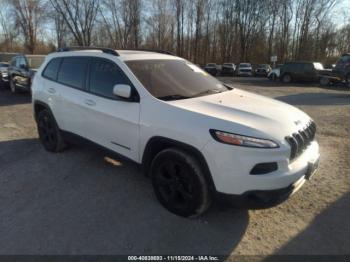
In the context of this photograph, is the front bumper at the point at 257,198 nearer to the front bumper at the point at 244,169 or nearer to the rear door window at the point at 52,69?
the front bumper at the point at 244,169

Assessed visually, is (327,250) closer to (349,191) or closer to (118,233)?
(349,191)

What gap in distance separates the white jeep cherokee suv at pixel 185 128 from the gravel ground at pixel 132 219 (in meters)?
0.35

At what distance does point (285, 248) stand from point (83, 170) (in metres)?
3.06

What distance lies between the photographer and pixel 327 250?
2721 millimetres

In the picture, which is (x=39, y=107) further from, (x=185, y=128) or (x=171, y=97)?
(x=185, y=128)

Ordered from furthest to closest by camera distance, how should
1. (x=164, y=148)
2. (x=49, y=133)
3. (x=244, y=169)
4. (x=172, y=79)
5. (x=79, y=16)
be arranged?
(x=79, y=16) < (x=49, y=133) < (x=172, y=79) < (x=164, y=148) < (x=244, y=169)

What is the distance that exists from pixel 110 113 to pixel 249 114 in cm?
172

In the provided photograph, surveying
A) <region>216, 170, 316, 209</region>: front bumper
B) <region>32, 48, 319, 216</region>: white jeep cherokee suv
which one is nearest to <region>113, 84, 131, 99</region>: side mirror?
<region>32, 48, 319, 216</region>: white jeep cherokee suv

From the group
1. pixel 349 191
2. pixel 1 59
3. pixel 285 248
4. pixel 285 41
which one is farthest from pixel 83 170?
pixel 285 41

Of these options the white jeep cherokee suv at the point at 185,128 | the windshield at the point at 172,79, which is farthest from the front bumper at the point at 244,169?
the windshield at the point at 172,79

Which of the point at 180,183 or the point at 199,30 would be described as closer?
the point at 180,183

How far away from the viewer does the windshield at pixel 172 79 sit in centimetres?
349

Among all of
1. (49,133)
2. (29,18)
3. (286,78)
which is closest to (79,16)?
(29,18)

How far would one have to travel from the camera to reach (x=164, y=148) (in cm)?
326
